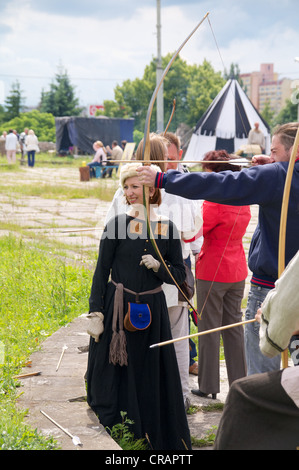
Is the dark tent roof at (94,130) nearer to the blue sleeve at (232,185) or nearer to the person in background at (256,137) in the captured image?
the person in background at (256,137)

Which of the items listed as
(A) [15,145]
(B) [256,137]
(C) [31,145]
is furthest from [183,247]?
(C) [31,145]

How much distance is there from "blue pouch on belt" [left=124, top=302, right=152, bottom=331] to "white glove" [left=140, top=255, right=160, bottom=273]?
20 centimetres

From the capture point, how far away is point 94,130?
105 ft

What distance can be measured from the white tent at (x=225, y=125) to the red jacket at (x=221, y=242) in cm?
1630

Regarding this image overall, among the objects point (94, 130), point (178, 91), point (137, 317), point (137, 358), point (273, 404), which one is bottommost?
point (137, 358)

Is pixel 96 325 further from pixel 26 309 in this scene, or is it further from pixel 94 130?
pixel 94 130

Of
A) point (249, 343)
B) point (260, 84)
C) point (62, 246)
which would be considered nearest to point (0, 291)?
point (62, 246)

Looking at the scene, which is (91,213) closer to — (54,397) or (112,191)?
(112,191)

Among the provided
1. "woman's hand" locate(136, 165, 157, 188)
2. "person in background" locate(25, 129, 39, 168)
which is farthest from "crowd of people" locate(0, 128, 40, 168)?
"woman's hand" locate(136, 165, 157, 188)

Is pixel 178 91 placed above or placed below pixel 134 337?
above

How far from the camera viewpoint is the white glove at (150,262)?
329 centimetres

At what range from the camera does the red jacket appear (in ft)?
13.6

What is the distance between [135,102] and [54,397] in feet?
214

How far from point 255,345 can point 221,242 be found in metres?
1.12
